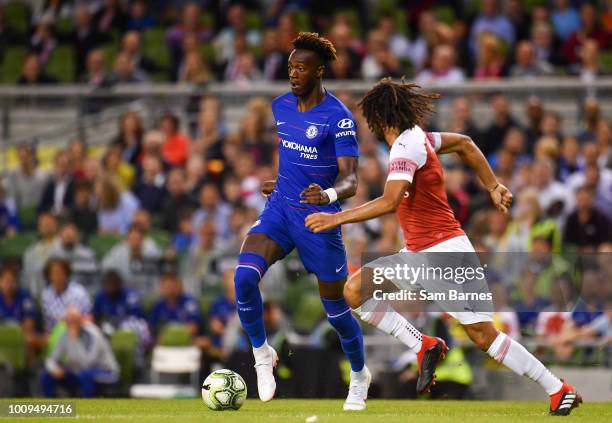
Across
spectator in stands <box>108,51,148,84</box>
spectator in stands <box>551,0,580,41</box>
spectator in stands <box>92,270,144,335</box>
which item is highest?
spectator in stands <box>551,0,580,41</box>

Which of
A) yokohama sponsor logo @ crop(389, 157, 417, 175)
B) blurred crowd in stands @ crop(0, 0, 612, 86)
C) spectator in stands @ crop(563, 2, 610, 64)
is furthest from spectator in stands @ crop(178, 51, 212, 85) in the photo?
yokohama sponsor logo @ crop(389, 157, 417, 175)

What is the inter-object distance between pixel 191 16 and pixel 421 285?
11.4 m

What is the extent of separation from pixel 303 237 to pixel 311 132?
84 centimetres

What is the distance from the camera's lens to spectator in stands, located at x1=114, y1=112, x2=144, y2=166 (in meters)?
18.8

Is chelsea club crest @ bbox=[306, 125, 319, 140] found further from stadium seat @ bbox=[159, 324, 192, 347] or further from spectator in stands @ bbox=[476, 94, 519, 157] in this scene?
spectator in stands @ bbox=[476, 94, 519, 157]

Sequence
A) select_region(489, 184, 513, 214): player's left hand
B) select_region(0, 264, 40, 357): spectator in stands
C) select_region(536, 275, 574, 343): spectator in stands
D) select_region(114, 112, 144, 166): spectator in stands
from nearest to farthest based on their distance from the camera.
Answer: select_region(489, 184, 513, 214): player's left hand < select_region(536, 275, 574, 343): spectator in stands < select_region(0, 264, 40, 357): spectator in stands < select_region(114, 112, 144, 166): spectator in stands

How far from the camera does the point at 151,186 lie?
18094 millimetres

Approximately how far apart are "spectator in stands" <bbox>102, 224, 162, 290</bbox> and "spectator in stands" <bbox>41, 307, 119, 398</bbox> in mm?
1188

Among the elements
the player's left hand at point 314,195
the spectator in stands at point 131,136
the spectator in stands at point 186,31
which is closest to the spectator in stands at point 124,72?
the spectator in stands at point 186,31

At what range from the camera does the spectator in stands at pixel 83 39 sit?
21516mm

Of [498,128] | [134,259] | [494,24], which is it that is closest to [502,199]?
[498,128]

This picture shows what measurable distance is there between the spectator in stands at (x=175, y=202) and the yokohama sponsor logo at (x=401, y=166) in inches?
303

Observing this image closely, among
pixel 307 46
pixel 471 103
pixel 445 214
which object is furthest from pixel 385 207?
pixel 471 103

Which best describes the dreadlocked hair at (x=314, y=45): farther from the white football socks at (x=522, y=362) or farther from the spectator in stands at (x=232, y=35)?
the spectator in stands at (x=232, y=35)
